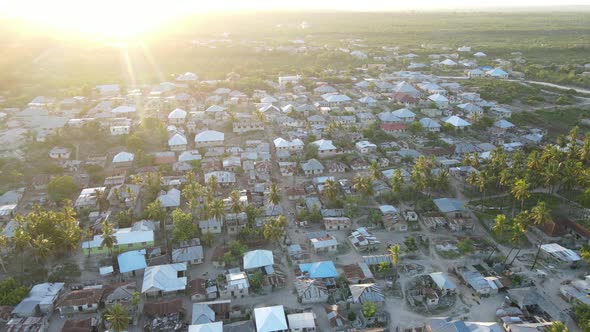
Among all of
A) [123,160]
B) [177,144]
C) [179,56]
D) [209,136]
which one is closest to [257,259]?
[123,160]

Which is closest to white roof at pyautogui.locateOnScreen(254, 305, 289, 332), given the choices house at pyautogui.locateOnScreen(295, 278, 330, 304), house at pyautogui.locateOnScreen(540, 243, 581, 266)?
house at pyautogui.locateOnScreen(295, 278, 330, 304)

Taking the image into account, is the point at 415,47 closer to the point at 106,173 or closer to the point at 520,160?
the point at 520,160

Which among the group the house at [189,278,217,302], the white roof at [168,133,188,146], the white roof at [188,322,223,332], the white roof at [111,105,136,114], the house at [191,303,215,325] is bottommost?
the house at [189,278,217,302]

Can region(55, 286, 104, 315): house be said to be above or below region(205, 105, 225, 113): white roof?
below

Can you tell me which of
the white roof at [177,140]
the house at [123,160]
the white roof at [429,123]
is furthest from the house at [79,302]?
the white roof at [429,123]

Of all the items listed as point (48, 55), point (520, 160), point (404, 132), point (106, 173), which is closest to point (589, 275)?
point (520, 160)

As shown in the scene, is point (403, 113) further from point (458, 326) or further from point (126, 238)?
point (126, 238)

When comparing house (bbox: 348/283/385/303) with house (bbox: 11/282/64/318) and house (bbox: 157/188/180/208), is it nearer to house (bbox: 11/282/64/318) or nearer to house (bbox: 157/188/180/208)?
house (bbox: 157/188/180/208)
